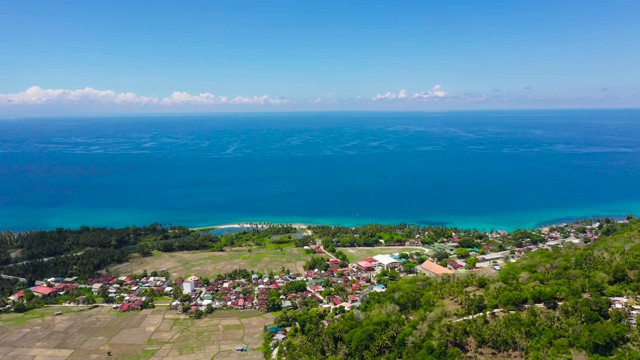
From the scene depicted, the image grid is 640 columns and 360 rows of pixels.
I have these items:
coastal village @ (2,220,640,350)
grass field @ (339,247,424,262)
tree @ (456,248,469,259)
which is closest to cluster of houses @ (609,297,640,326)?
coastal village @ (2,220,640,350)

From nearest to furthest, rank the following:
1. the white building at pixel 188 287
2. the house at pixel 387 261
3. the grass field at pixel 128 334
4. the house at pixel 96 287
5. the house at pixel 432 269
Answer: the grass field at pixel 128 334 → the white building at pixel 188 287 → the house at pixel 96 287 → the house at pixel 432 269 → the house at pixel 387 261

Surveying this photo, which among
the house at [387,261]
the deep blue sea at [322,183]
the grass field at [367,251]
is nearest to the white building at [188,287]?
the grass field at [367,251]

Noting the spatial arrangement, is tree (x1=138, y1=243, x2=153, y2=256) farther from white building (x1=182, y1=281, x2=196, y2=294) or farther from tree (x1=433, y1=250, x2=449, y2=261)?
tree (x1=433, y1=250, x2=449, y2=261)

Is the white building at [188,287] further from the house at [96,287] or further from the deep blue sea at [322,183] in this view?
the deep blue sea at [322,183]

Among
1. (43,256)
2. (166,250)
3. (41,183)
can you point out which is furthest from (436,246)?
(41,183)

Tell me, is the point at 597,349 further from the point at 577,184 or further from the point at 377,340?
the point at 577,184

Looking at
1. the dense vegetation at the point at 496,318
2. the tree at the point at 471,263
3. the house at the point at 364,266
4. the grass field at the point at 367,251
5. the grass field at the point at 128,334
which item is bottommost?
the grass field at the point at 367,251

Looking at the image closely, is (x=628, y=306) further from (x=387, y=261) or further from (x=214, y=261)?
(x=214, y=261)

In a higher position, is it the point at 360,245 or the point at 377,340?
the point at 377,340
